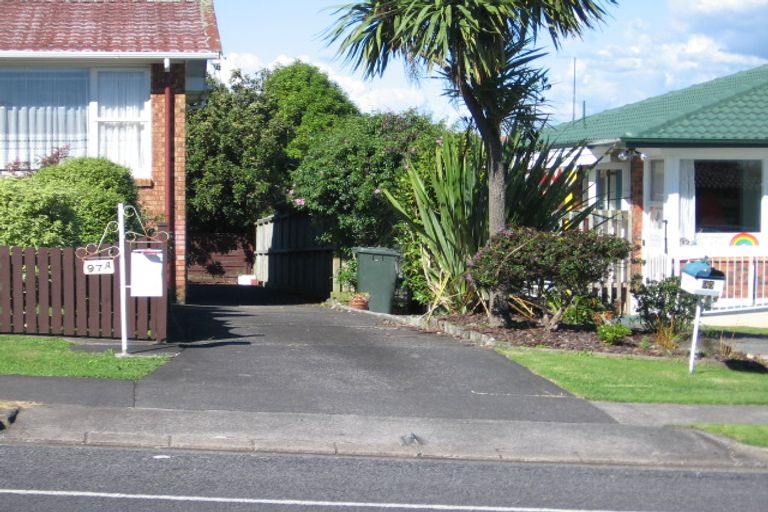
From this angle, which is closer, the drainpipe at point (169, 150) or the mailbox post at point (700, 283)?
the mailbox post at point (700, 283)

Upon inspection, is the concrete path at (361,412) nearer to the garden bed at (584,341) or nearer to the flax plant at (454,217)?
the garden bed at (584,341)

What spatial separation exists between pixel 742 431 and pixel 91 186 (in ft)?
35.0

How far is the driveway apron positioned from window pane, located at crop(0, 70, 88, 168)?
5.46m

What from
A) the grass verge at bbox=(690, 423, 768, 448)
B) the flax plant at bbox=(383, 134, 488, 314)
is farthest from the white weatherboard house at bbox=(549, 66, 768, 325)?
the grass verge at bbox=(690, 423, 768, 448)

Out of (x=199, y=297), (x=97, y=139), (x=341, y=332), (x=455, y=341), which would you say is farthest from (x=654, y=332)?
(x=199, y=297)

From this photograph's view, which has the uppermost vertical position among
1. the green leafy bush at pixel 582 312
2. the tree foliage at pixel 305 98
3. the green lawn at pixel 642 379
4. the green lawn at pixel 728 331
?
the tree foliage at pixel 305 98

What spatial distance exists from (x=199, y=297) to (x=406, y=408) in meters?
15.2

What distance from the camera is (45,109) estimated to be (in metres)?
18.6

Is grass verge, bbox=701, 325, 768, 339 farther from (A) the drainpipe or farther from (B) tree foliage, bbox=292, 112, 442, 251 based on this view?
(A) the drainpipe

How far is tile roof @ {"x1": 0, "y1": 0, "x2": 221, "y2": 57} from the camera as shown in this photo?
18172 millimetres

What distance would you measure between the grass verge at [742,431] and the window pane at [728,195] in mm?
9121

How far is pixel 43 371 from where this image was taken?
34.8 feet

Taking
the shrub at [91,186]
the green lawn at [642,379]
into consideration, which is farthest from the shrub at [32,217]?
the green lawn at [642,379]

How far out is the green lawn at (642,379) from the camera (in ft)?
34.4
